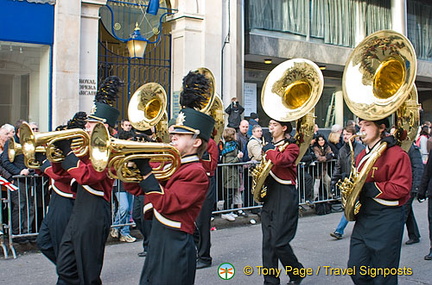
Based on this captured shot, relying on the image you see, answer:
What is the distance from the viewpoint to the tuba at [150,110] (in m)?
7.38

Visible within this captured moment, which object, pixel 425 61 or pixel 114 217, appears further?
pixel 425 61

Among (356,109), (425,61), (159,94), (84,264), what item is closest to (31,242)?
(159,94)

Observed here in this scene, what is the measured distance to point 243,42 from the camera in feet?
47.5

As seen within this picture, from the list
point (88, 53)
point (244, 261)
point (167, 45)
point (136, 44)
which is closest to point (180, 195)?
point (244, 261)

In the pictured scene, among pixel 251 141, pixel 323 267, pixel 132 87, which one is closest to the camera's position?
pixel 323 267

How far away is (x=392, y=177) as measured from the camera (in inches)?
181

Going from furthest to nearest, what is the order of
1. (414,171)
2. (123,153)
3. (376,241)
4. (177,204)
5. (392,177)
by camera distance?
(414,171), (392,177), (376,241), (177,204), (123,153)

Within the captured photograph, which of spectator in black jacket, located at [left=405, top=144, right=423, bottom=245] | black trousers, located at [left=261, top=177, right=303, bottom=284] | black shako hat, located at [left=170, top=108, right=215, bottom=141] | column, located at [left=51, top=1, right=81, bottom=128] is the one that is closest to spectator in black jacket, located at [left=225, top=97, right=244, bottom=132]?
column, located at [left=51, top=1, right=81, bottom=128]

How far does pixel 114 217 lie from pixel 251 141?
10.2 ft

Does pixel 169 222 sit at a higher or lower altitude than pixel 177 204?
lower

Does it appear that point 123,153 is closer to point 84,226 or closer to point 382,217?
point 84,226

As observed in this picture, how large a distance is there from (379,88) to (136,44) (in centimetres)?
779

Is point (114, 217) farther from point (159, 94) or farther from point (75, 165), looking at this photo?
point (75, 165)

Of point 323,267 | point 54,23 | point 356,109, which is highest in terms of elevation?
point 54,23
